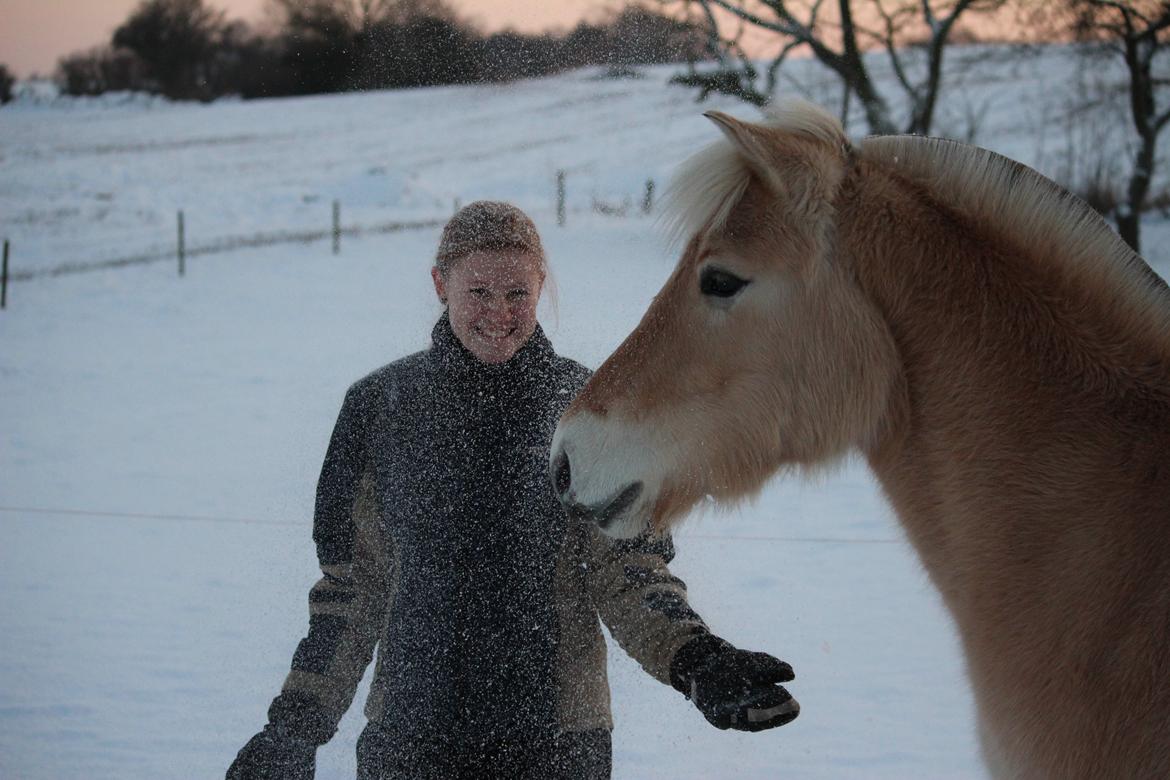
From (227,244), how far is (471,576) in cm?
1490

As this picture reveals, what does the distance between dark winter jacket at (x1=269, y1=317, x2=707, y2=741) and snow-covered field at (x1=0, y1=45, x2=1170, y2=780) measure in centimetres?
28

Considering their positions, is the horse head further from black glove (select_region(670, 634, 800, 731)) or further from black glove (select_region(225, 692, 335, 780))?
black glove (select_region(225, 692, 335, 780))

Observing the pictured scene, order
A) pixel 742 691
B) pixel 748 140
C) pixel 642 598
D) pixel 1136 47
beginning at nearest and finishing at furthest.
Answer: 1. pixel 748 140
2. pixel 742 691
3. pixel 642 598
4. pixel 1136 47

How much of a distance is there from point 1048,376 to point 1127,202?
47.8 ft

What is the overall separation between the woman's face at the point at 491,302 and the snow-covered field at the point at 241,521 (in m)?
0.17

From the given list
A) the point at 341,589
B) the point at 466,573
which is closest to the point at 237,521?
the point at 341,589

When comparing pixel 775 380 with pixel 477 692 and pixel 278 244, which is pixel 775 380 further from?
pixel 278 244

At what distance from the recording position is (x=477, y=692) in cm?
221

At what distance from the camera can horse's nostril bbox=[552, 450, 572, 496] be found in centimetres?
184

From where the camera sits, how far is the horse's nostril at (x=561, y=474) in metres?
1.84

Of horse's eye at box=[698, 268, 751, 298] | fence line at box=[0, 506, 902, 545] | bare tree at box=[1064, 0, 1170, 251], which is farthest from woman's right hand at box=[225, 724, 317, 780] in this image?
bare tree at box=[1064, 0, 1170, 251]

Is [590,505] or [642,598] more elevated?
[590,505]

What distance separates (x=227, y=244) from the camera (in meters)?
16.0

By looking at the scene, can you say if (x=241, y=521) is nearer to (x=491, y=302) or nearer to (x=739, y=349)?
(x=491, y=302)
